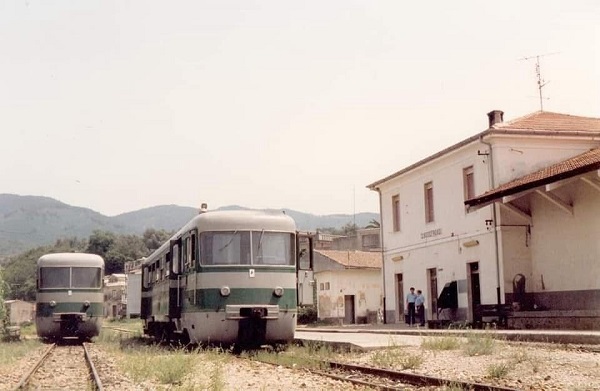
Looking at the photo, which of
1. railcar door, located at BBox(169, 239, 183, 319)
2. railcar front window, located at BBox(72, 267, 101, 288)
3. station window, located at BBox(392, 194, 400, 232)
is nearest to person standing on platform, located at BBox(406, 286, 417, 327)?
station window, located at BBox(392, 194, 400, 232)

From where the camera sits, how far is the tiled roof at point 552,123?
24047mm

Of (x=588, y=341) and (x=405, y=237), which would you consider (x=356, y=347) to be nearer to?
(x=588, y=341)

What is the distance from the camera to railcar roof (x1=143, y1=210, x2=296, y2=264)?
15219 mm

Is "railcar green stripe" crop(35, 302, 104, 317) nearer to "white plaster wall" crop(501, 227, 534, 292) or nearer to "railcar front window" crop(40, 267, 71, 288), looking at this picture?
"railcar front window" crop(40, 267, 71, 288)

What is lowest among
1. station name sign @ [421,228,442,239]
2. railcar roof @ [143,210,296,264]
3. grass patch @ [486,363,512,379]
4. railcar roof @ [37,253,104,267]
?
grass patch @ [486,363,512,379]

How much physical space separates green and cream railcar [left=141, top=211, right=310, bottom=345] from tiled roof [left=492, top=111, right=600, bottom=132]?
10.9m

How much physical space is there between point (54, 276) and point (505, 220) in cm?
1419

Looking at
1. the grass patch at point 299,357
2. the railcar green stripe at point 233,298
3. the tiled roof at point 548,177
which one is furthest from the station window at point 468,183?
the railcar green stripe at point 233,298

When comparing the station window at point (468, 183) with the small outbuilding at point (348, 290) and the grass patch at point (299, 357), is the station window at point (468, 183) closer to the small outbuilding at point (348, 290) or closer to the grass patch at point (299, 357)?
the grass patch at point (299, 357)

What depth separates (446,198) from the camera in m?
26.5

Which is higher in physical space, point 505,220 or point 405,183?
point 405,183

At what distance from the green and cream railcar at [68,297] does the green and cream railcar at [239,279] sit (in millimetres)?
8151

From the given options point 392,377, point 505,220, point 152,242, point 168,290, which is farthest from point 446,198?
point 152,242

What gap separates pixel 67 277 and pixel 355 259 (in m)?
25.1
